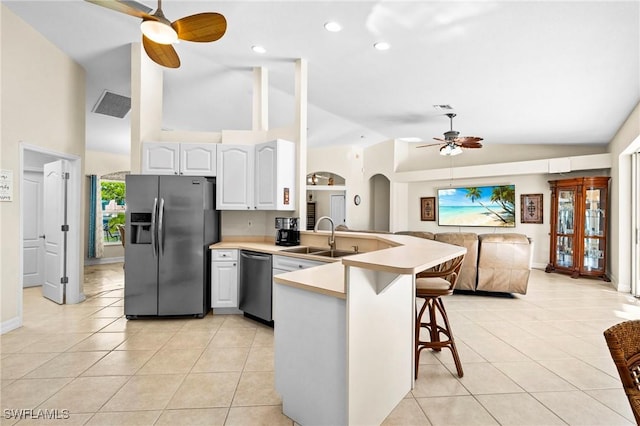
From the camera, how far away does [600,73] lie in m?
3.54

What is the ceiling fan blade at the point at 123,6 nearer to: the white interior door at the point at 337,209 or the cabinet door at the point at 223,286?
the cabinet door at the point at 223,286

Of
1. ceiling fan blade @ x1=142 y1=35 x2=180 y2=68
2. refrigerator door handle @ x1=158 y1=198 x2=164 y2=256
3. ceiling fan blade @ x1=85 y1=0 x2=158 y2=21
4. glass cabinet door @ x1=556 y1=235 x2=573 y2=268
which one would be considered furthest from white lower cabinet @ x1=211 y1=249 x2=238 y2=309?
glass cabinet door @ x1=556 y1=235 x2=573 y2=268

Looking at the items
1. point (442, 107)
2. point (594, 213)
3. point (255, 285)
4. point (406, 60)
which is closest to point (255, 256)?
point (255, 285)

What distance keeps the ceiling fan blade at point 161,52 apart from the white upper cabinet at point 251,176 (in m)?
1.34

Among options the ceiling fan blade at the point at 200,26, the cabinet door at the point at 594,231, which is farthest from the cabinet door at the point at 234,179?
the cabinet door at the point at 594,231

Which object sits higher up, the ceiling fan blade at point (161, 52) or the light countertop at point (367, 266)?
the ceiling fan blade at point (161, 52)

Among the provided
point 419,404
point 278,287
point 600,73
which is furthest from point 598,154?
point 278,287

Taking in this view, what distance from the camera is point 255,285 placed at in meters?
3.54

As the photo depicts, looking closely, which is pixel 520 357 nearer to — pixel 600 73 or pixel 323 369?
pixel 323 369

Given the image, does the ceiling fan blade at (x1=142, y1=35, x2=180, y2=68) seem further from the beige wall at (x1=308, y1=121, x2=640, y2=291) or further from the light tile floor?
the beige wall at (x1=308, y1=121, x2=640, y2=291)

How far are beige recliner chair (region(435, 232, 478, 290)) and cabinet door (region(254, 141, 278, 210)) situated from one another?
8.28 feet

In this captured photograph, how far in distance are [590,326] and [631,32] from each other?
2928 mm

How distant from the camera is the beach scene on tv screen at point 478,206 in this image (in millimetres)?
7387

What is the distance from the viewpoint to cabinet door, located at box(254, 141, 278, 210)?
3.92 meters
